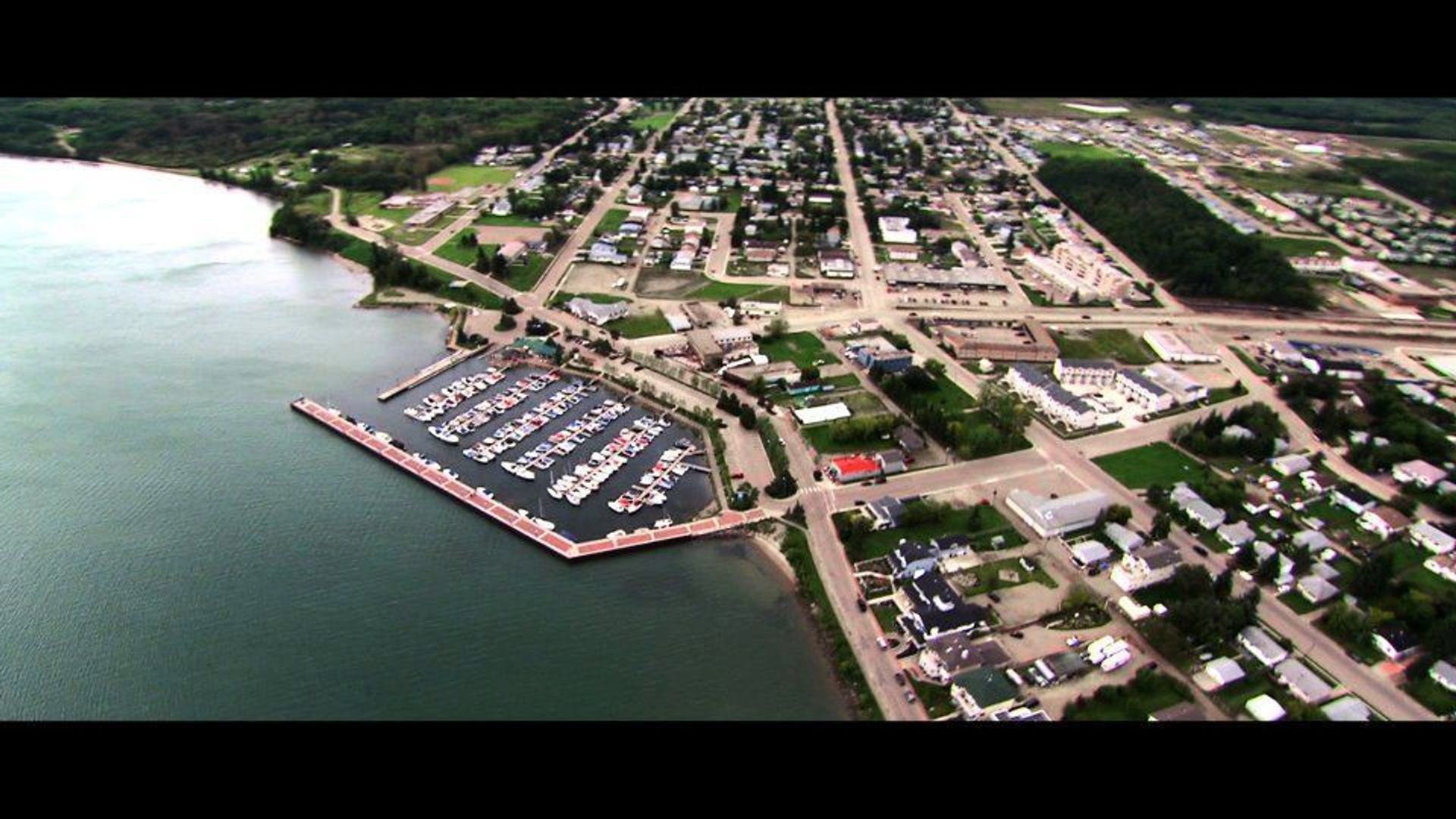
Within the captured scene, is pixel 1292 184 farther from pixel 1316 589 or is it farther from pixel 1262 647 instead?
pixel 1262 647

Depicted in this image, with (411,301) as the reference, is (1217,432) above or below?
below

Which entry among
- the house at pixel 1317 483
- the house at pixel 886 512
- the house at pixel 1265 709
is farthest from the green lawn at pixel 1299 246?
the house at pixel 1265 709

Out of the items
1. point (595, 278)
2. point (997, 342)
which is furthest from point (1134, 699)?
point (595, 278)

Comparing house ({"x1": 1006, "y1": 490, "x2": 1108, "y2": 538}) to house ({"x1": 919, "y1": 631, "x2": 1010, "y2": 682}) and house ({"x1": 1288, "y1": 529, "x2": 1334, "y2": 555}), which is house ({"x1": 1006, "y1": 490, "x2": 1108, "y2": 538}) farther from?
house ({"x1": 1288, "y1": 529, "x2": 1334, "y2": 555})

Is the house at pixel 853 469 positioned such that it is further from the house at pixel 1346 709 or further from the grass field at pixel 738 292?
the grass field at pixel 738 292

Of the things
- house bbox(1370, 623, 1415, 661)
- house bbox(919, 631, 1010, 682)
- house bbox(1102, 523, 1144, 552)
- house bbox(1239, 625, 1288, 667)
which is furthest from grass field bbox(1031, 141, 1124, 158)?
house bbox(919, 631, 1010, 682)

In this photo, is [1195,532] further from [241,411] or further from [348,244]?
[348,244]
